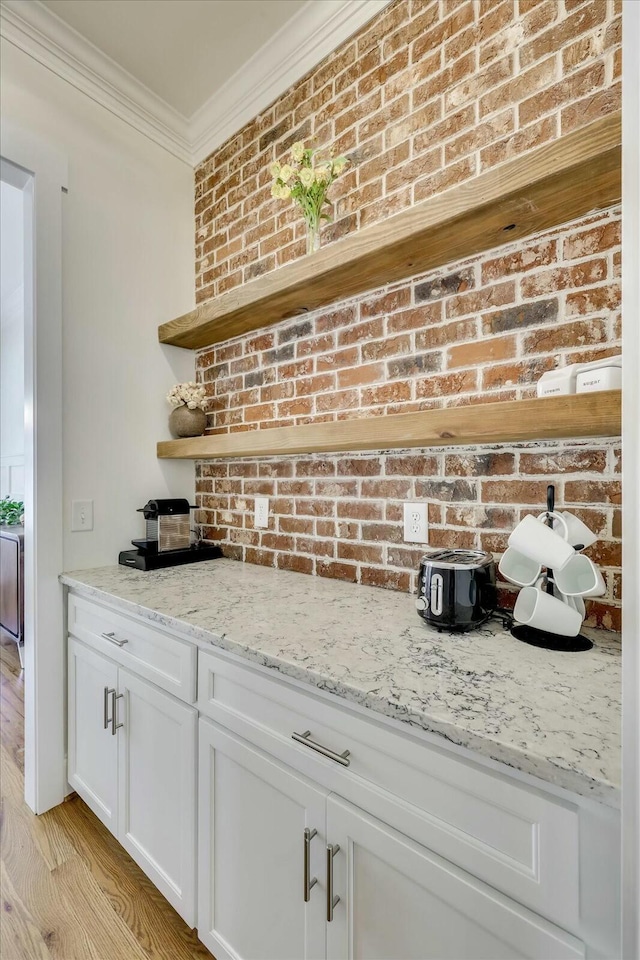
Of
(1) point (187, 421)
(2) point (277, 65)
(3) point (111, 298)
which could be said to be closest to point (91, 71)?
(2) point (277, 65)

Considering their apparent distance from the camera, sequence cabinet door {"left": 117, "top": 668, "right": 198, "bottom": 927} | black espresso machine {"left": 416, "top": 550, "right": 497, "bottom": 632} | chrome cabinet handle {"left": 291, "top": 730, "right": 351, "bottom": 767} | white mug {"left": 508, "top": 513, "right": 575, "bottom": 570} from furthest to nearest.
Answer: cabinet door {"left": 117, "top": 668, "right": 198, "bottom": 927}
black espresso machine {"left": 416, "top": 550, "right": 497, "bottom": 632}
white mug {"left": 508, "top": 513, "right": 575, "bottom": 570}
chrome cabinet handle {"left": 291, "top": 730, "right": 351, "bottom": 767}

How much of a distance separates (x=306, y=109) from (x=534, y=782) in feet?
7.51

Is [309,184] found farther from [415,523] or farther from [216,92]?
[415,523]

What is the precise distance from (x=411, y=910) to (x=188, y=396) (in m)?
1.91

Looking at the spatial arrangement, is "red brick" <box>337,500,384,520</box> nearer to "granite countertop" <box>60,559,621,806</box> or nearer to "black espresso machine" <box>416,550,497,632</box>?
"granite countertop" <box>60,559,621,806</box>

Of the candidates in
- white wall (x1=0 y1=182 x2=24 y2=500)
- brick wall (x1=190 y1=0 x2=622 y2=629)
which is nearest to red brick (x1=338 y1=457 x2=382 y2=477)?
brick wall (x1=190 y1=0 x2=622 y2=629)

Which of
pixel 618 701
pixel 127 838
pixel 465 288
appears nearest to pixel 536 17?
pixel 465 288

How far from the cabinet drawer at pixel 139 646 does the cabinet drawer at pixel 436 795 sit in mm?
269

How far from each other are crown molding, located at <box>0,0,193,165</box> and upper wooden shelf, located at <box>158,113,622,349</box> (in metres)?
1.08

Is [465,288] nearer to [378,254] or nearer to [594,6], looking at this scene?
[378,254]

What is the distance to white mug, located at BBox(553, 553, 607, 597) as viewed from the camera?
1019 millimetres

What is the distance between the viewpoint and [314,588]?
5.20 feet

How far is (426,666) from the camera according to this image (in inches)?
36.8

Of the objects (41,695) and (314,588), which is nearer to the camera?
(314,588)
